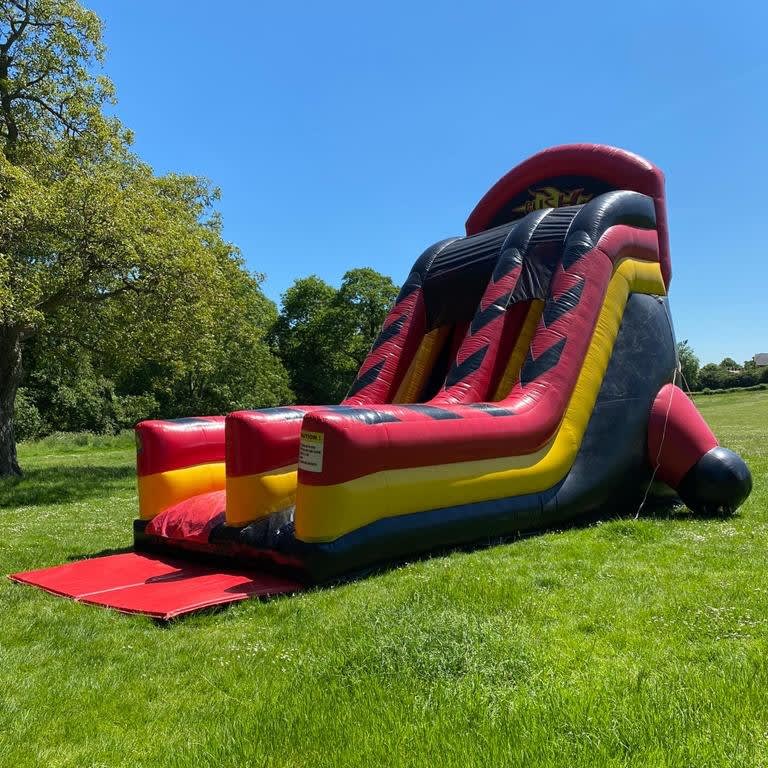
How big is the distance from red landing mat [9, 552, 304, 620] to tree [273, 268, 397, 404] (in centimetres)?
2635

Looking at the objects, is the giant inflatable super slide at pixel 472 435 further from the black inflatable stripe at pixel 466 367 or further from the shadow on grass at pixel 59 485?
the shadow on grass at pixel 59 485

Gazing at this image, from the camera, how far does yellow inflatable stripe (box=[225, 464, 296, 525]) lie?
4.79 m

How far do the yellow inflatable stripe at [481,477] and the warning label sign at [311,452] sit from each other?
13 cm

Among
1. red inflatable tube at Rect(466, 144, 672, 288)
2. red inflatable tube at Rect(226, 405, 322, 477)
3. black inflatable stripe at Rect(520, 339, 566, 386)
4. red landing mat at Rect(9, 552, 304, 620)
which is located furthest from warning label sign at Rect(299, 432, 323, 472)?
red inflatable tube at Rect(466, 144, 672, 288)

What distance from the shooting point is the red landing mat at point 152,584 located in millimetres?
3998

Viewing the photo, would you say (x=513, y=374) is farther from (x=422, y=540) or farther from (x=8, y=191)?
(x=8, y=191)

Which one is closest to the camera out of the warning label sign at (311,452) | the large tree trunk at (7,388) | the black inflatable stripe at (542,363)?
the warning label sign at (311,452)

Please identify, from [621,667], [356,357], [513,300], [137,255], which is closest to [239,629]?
[621,667]

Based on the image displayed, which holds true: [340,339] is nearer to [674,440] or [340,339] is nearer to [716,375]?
[674,440]

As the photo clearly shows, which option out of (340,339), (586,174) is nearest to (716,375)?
(340,339)

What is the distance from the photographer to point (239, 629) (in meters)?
3.58

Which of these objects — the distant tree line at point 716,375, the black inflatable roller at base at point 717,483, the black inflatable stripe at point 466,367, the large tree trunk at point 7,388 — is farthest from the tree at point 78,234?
the distant tree line at point 716,375

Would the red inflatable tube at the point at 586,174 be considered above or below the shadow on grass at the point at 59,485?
above

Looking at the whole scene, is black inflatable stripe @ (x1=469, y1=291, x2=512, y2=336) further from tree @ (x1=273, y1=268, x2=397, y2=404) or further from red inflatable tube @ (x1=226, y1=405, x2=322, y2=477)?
tree @ (x1=273, y1=268, x2=397, y2=404)
